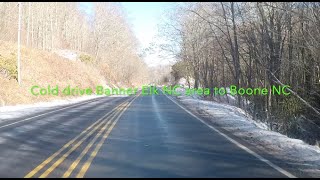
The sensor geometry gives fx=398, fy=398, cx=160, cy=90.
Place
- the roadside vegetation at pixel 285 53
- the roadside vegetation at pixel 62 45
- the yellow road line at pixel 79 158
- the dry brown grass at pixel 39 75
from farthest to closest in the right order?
the roadside vegetation at pixel 62 45 < the dry brown grass at pixel 39 75 < the roadside vegetation at pixel 285 53 < the yellow road line at pixel 79 158

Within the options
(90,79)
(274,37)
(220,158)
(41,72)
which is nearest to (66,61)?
(90,79)

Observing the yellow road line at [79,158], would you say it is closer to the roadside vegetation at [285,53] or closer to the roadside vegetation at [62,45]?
the roadside vegetation at [285,53]

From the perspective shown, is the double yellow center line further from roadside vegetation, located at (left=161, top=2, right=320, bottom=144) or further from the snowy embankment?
roadside vegetation, located at (left=161, top=2, right=320, bottom=144)

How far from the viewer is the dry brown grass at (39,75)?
29.6 m

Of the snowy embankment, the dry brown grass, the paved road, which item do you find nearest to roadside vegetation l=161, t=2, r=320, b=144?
the snowy embankment

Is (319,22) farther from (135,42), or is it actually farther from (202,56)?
(135,42)

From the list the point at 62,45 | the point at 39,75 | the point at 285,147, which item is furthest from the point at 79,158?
the point at 62,45

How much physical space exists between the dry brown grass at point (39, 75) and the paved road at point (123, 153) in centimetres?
1543

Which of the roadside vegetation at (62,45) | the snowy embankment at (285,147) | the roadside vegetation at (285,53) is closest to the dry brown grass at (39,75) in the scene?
the roadside vegetation at (62,45)

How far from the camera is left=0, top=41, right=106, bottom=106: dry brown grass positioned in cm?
2960

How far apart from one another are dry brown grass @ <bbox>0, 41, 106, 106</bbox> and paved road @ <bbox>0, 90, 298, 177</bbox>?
15.4 metres

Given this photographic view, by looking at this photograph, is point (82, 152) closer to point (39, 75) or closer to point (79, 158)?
point (79, 158)

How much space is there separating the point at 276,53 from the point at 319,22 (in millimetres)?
6179

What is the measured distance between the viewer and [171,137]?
12430mm
